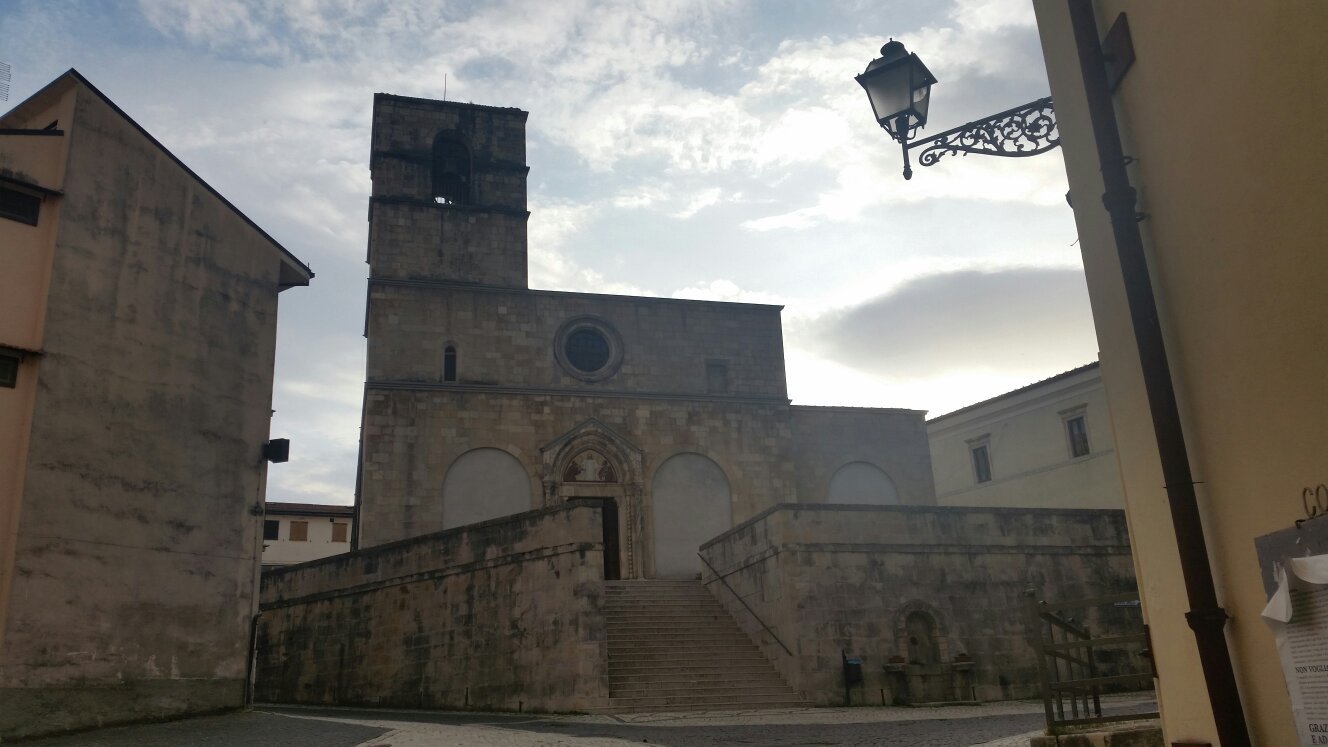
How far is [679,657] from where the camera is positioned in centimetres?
1811

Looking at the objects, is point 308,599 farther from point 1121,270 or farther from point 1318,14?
point 1318,14

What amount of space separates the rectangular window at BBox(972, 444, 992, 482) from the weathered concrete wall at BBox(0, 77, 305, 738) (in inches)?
949

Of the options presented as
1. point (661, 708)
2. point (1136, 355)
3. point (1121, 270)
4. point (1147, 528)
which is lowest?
point (661, 708)

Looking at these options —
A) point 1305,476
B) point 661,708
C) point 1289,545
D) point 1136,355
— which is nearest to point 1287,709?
point 1289,545

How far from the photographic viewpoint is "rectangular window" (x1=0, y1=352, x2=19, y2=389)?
13016mm

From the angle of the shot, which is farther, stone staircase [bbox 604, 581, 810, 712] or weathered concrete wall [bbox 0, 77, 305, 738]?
stone staircase [bbox 604, 581, 810, 712]

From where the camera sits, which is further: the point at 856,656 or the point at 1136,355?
the point at 856,656

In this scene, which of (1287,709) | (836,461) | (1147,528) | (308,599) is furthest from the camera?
(836,461)

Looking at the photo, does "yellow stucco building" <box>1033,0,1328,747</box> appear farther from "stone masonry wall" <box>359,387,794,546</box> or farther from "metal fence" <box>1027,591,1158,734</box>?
"stone masonry wall" <box>359,387,794,546</box>

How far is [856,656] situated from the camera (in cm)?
1756

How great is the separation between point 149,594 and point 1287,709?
13.7 meters

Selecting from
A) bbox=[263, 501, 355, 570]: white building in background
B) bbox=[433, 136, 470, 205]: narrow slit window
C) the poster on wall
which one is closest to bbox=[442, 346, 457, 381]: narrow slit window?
bbox=[433, 136, 470, 205]: narrow slit window

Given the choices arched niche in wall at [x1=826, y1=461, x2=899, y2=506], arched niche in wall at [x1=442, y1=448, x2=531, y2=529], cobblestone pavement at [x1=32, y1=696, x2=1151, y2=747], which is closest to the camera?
cobblestone pavement at [x1=32, y1=696, x2=1151, y2=747]

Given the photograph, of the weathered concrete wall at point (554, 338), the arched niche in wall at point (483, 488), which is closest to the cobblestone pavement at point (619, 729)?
the arched niche in wall at point (483, 488)
